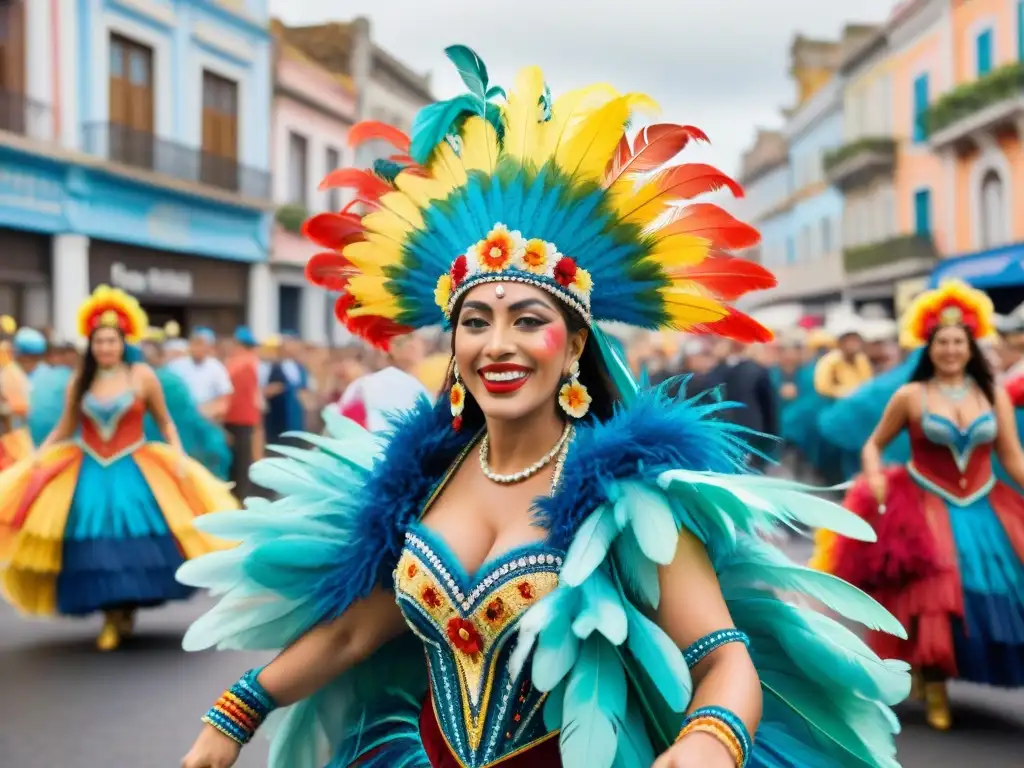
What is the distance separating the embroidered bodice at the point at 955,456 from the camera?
5730 millimetres

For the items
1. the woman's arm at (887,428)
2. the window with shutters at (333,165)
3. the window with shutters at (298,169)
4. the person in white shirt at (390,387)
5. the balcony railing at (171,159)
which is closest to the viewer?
the woman's arm at (887,428)

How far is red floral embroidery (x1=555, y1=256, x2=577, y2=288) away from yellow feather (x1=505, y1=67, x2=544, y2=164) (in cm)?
24

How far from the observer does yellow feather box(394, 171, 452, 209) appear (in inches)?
113

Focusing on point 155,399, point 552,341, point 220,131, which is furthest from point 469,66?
point 220,131

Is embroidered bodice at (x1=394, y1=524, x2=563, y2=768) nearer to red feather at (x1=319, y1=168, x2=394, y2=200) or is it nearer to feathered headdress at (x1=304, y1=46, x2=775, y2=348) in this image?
feathered headdress at (x1=304, y1=46, x2=775, y2=348)

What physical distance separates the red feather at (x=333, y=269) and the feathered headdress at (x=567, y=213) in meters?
0.18

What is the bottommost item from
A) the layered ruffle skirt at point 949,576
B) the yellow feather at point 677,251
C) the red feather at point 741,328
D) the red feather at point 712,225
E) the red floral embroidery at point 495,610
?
the layered ruffle skirt at point 949,576

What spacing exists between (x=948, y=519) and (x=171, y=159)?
775 inches

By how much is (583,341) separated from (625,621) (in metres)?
0.72

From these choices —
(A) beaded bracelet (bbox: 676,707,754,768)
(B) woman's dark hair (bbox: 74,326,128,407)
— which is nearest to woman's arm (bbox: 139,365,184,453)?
(B) woman's dark hair (bbox: 74,326,128,407)

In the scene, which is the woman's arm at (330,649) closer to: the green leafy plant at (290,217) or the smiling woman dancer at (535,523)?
the smiling woman dancer at (535,523)

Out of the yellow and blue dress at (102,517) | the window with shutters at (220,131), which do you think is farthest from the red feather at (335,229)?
the window with shutters at (220,131)

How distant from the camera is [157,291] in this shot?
2289cm

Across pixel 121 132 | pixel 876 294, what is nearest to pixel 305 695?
pixel 121 132
